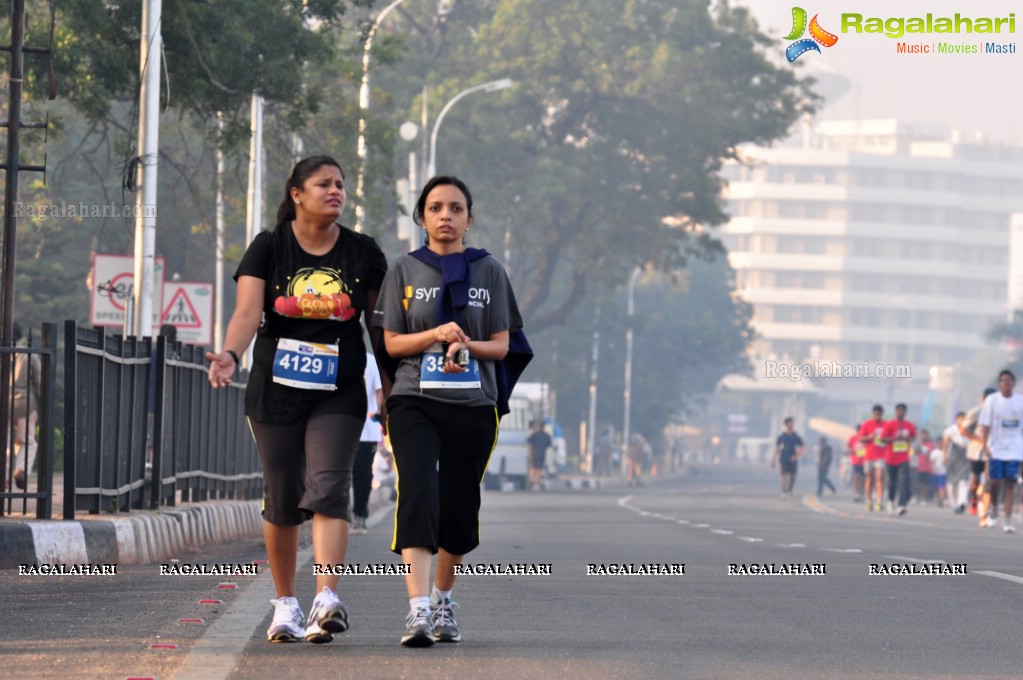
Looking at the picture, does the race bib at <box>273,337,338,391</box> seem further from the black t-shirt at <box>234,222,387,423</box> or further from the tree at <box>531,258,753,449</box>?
the tree at <box>531,258,753,449</box>

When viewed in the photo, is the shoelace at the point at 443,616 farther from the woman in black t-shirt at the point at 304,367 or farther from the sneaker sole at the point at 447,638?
the woman in black t-shirt at the point at 304,367

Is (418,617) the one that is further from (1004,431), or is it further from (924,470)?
(924,470)

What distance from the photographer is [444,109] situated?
165 feet

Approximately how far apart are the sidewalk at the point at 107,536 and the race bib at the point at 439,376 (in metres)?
4.78

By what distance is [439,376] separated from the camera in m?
7.78

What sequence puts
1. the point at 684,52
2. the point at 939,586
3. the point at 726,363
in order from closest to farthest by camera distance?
1. the point at 939,586
2. the point at 684,52
3. the point at 726,363

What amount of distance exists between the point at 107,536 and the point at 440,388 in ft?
17.8

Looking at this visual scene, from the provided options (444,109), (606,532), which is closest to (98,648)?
(606,532)

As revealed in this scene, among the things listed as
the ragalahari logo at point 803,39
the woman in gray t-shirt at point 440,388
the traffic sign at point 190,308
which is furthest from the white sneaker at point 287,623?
the ragalahari logo at point 803,39

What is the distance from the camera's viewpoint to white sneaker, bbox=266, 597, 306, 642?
7.84 meters

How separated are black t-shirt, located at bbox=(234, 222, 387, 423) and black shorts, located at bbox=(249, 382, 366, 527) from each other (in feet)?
0.12

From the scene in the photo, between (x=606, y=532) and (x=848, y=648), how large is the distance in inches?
455

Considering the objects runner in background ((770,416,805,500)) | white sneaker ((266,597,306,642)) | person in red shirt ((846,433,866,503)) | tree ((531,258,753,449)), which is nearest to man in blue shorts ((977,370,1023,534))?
person in red shirt ((846,433,866,503))

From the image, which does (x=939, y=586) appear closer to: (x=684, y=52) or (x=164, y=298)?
(x=164, y=298)
